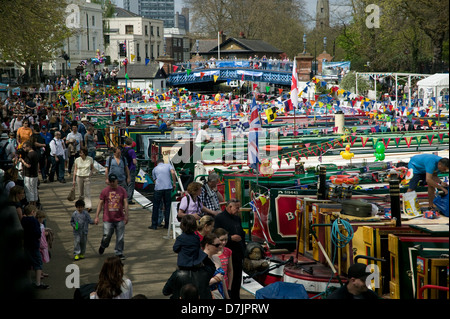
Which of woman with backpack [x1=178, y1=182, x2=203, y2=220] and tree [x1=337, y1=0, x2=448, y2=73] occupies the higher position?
tree [x1=337, y1=0, x2=448, y2=73]

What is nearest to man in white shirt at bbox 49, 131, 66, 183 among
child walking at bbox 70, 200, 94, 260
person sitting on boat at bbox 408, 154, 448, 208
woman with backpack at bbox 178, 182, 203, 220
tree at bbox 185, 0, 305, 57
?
child walking at bbox 70, 200, 94, 260

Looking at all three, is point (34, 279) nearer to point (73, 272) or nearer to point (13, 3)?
point (73, 272)

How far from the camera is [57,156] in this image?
16.9 metres

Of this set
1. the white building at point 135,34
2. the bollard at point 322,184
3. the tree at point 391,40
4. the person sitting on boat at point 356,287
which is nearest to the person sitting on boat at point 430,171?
the bollard at point 322,184

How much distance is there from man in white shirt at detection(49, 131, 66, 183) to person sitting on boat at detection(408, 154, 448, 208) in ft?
33.4

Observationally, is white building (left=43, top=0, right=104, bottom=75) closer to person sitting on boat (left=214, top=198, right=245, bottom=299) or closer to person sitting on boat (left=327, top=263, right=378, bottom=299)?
person sitting on boat (left=214, top=198, right=245, bottom=299)

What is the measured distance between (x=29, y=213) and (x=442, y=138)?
11.2m

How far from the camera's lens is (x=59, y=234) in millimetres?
11555

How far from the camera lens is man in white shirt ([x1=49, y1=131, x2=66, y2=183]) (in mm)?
16719

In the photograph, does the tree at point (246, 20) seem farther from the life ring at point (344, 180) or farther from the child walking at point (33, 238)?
the child walking at point (33, 238)

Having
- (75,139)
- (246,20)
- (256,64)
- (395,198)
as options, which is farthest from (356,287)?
(246,20)

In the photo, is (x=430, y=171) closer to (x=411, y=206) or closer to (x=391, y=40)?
(x=411, y=206)
